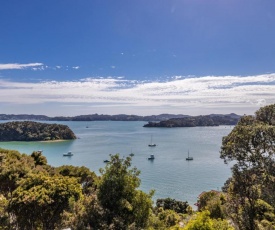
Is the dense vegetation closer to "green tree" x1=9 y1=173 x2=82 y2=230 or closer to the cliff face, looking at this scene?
"green tree" x1=9 y1=173 x2=82 y2=230

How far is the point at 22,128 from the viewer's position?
12794 centimetres

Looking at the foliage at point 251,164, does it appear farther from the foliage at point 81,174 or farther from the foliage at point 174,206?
the foliage at point 174,206

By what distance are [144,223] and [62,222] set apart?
531cm

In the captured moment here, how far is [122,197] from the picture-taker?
33.0ft

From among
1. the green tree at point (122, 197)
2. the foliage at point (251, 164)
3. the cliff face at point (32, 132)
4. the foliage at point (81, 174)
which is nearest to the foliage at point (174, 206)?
the foliage at point (81, 174)

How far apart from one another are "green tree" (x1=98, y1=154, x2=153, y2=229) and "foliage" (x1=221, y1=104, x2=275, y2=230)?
4.22m

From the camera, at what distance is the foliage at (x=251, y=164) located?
417 inches

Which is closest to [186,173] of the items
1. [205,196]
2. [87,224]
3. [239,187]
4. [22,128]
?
[205,196]

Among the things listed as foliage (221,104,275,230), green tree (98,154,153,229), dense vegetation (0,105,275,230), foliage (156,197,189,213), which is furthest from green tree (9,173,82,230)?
foliage (156,197,189,213)

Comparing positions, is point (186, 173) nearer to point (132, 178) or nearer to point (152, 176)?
point (152, 176)

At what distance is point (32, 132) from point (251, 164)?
416ft

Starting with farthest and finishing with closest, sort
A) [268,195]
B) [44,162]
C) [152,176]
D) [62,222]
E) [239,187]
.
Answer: [152,176] → [44,162] → [62,222] → [239,187] → [268,195]

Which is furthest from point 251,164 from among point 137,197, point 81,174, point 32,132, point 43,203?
point 32,132

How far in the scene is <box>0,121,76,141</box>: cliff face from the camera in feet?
403
